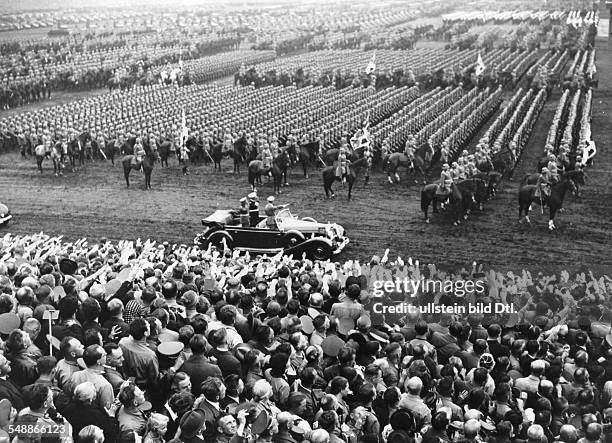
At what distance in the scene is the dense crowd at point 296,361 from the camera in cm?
592

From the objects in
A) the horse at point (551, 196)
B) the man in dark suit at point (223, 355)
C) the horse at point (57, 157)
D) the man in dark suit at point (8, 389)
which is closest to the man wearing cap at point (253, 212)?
the horse at point (551, 196)

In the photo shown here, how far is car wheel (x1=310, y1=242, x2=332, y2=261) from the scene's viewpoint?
1427 cm

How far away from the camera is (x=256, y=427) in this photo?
578 cm

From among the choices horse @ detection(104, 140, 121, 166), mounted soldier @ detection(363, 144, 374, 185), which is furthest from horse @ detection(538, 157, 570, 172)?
horse @ detection(104, 140, 121, 166)

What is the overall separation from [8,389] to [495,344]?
4.94 m

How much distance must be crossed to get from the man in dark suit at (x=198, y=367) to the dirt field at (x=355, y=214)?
29.1 feet

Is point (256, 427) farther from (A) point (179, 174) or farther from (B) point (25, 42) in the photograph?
(B) point (25, 42)

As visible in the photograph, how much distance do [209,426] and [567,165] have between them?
16.2 m

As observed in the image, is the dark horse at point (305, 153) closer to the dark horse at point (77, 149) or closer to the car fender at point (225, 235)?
the dark horse at point (77, 149)

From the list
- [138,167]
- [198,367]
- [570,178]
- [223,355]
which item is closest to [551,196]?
[570,178]

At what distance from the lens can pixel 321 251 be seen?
14305 millimetres

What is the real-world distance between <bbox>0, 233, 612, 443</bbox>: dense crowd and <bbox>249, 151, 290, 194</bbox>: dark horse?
34.4 ft

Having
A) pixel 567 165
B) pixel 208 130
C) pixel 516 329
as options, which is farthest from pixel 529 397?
pixel 208 130

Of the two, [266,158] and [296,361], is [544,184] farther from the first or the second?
[296,361]
